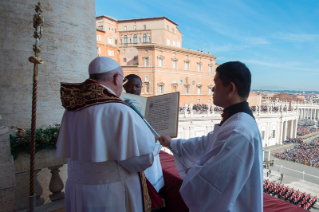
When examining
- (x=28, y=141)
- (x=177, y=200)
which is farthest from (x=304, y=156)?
(x=28, y=141)

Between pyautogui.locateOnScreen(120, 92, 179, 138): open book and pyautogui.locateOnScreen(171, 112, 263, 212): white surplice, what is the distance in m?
0.63

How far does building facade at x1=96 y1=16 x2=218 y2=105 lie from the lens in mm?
26719

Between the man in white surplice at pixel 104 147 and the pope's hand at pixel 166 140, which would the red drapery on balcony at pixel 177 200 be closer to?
the pope's hand at pixel 166 140

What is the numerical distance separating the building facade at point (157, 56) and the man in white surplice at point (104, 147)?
81.1 feet

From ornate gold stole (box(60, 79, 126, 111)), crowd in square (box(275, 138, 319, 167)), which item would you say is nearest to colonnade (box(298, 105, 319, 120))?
crowd in square (box(275, 138, 319, 167))

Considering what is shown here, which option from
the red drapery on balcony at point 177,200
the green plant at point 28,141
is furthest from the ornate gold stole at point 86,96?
the green plant at point 28,141

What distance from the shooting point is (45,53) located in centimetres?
327

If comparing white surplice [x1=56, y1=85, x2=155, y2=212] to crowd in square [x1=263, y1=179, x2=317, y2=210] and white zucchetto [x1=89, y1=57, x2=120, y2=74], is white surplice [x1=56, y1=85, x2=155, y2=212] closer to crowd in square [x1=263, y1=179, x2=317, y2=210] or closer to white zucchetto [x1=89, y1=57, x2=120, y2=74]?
white zucchetto [x1=89, y1=57, x2=120, y2=74]

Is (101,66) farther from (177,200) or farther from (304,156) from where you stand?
(304,156)

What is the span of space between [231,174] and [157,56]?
87.0 ft

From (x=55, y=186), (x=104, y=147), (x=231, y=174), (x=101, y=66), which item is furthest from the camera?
(x=55, y=186)

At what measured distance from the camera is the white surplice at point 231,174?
3.90ft

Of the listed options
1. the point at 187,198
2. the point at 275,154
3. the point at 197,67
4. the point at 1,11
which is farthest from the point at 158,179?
the point at 197,67

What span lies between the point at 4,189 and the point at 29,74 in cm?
174
